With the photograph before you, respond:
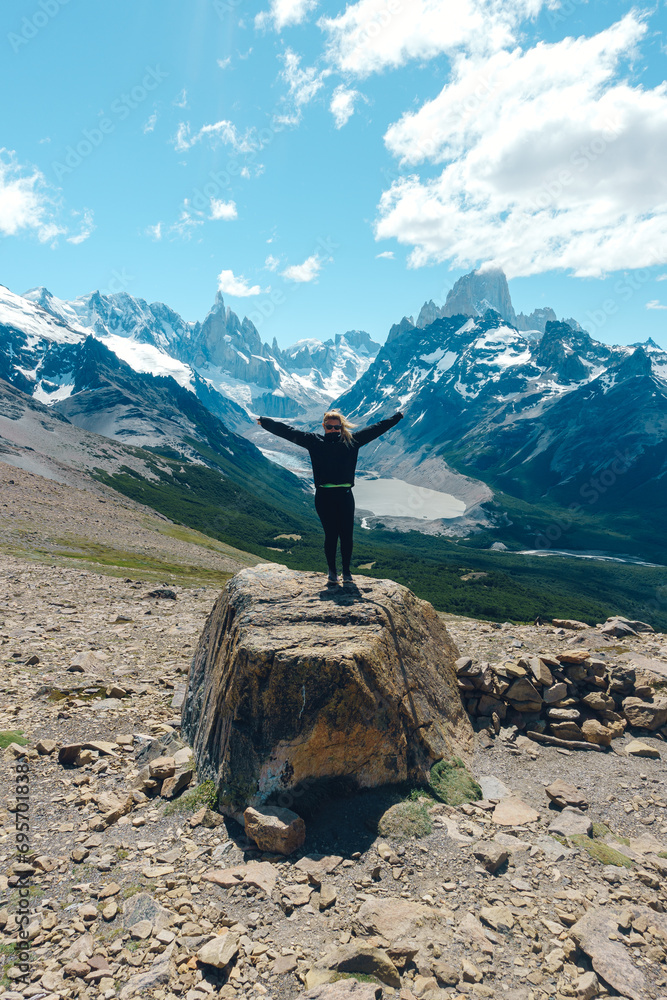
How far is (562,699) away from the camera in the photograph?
1434 centimetres

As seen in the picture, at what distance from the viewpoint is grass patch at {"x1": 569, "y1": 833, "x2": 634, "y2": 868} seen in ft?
28.5

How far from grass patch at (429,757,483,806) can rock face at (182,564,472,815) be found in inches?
10.1

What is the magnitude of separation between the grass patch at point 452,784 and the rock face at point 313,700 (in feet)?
0.84

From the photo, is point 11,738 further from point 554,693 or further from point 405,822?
point 554,693

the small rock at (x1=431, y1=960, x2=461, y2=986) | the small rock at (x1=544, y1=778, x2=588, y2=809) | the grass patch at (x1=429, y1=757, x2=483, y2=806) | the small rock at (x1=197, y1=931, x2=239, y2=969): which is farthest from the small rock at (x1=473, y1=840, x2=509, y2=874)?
the small rock at (x1=197, y1=931, x2=239, y2=969)

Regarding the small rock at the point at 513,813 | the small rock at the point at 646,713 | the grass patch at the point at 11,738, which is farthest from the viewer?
the small rock at the point at 646,713

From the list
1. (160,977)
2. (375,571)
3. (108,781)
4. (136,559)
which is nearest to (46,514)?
(136,559)

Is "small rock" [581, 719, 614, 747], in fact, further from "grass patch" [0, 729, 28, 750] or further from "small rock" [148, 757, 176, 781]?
"grass patch" [0, 729, 28, 750]

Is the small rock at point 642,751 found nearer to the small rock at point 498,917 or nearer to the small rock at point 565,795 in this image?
the small rock at point 565,795

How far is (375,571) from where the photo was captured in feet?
604

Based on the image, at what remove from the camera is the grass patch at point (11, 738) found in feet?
37.3

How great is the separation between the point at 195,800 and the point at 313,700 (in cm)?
295

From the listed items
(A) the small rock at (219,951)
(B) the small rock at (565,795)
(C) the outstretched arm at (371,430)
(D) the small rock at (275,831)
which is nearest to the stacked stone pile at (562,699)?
(B) the small rock at (565,795)

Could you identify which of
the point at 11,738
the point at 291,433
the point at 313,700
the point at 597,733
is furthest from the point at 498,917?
the point at 11,738
